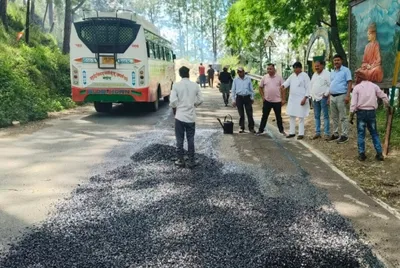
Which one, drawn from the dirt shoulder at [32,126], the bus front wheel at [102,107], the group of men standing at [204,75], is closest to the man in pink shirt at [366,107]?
the dirt shoulder at [32,126]

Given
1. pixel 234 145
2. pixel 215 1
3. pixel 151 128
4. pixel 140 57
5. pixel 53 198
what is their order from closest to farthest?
pixel 53 198 < pixel 234 145 < pixel 151 128 < pixel 140 57 < pixel 215 1

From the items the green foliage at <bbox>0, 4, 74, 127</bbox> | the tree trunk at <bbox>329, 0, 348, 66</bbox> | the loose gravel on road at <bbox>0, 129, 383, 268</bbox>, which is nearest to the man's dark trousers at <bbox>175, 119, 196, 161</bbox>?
the loose gravel on road at <bbox>0, 129, 383, 268</bbox>

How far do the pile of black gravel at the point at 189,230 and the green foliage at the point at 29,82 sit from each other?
26.0 feet

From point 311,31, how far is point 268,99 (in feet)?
17.6

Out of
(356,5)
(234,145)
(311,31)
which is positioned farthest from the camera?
(311,31)

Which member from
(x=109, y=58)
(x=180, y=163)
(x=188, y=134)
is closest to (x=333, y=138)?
(x=188, y=134)

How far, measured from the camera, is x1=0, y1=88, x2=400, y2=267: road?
3777 mm

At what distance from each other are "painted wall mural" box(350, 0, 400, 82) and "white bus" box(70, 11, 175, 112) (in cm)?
660

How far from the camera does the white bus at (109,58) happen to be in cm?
1337

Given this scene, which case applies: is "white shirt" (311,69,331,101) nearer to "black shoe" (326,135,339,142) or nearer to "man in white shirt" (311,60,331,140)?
"man in white shirt" (311,60,331,140)

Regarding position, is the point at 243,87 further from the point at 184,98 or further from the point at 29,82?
the point at 29,82

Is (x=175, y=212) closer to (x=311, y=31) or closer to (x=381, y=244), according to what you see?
(x=381, y=244)

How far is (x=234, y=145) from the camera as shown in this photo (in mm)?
9336

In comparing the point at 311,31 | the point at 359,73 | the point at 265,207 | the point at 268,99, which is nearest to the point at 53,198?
the point at 265,207
